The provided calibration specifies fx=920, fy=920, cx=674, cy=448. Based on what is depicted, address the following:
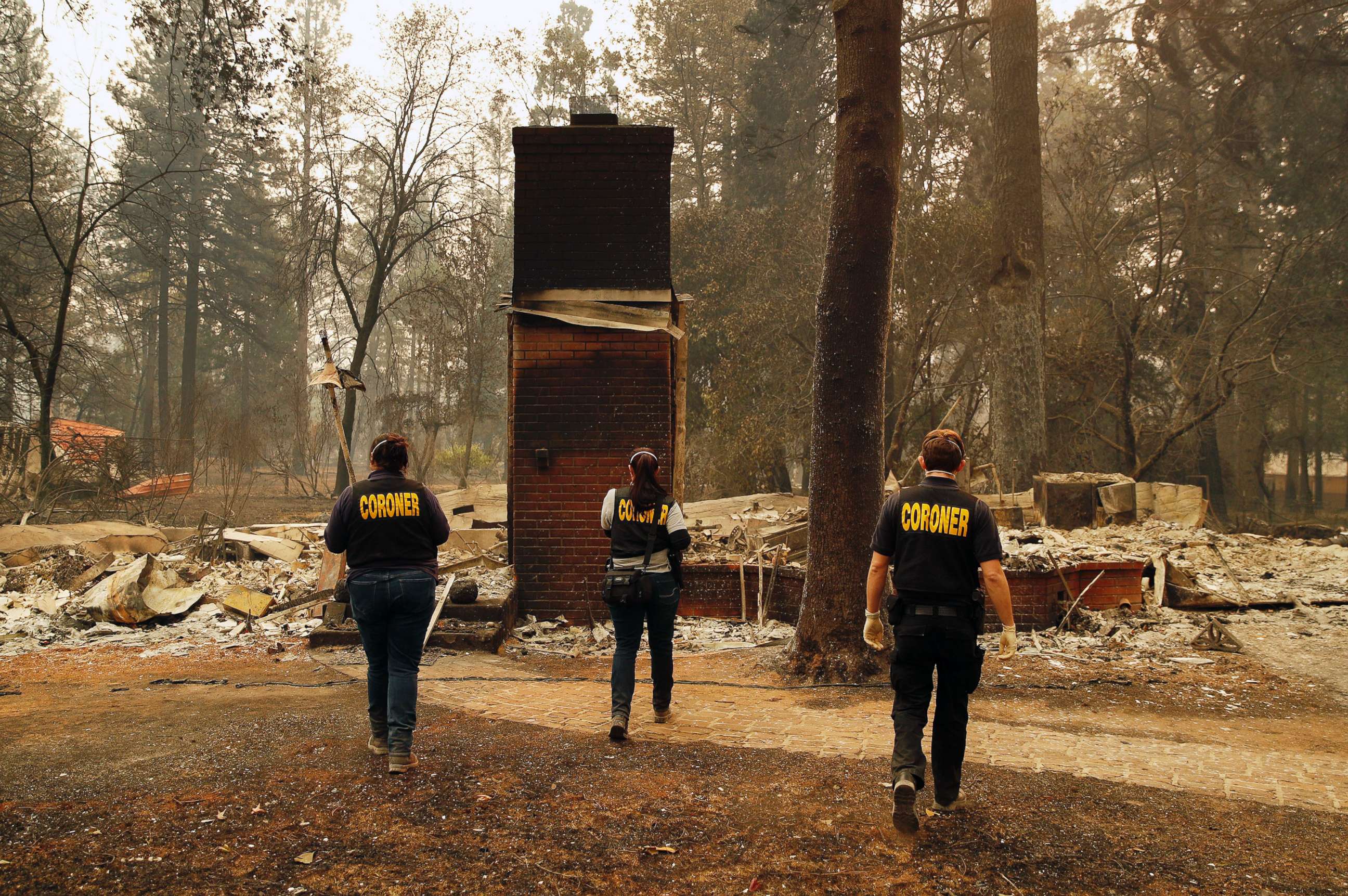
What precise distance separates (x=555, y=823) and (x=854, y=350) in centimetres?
469

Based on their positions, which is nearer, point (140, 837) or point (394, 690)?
point (140, 837)

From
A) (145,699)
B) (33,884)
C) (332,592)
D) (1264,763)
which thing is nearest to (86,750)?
(145,699)

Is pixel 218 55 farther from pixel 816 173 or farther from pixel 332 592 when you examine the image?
pixel 816 173

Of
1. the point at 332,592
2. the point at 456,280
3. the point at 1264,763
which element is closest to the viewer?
the point at 1264,763

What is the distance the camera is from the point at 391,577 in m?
4.93

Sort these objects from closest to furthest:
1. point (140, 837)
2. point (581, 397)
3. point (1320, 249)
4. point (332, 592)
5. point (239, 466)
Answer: point (140, 837) → point (581, 397) → point (332, 592) → point (239, 466) → point (1320, 249)

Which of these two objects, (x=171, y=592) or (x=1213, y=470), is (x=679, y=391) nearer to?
(x=171, y=592)

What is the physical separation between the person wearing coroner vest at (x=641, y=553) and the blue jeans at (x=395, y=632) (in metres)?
1.16

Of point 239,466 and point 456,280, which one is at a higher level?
point 456,280

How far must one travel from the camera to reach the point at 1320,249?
21328 mm

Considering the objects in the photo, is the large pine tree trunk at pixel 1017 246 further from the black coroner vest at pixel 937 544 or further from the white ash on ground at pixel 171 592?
the black coroner vest at pixel 937 544

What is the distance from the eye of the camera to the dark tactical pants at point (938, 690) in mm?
4195

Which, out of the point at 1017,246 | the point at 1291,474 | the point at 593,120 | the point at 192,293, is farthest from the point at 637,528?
the point at 192,293

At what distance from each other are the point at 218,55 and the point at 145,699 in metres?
6.81
